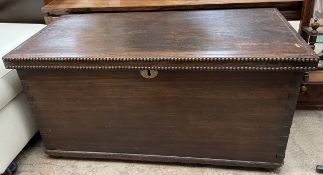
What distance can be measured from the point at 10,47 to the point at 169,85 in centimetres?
59

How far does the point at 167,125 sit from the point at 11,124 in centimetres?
53

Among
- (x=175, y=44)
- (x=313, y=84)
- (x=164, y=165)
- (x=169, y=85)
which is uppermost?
(x=175, y=44)

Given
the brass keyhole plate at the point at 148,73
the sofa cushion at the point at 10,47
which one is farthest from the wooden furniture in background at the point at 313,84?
the sofa cushion at the point at 10,47

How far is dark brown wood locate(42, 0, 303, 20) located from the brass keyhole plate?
39cm

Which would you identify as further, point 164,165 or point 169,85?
point 164,165

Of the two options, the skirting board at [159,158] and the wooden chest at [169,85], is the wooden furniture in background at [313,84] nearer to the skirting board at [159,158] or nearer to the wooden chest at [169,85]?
the wooden chest at [169,85]

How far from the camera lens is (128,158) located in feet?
3.41

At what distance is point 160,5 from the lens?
113 cm

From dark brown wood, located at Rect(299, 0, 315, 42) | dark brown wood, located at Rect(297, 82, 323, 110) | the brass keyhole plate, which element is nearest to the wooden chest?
the brass keyhole plate

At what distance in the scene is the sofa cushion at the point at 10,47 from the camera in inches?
36.9

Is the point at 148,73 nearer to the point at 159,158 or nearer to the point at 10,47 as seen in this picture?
the point at 159,158

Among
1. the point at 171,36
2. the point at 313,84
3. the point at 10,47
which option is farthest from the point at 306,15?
the point at 10,47

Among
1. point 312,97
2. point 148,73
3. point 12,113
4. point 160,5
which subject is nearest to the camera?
point 148,73

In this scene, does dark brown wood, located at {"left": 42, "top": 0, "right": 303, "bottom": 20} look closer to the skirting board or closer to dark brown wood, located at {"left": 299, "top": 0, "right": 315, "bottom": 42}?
dark brown wood, located at {"left": 299, "top": 0, "right": 315, "bottom": 42}
